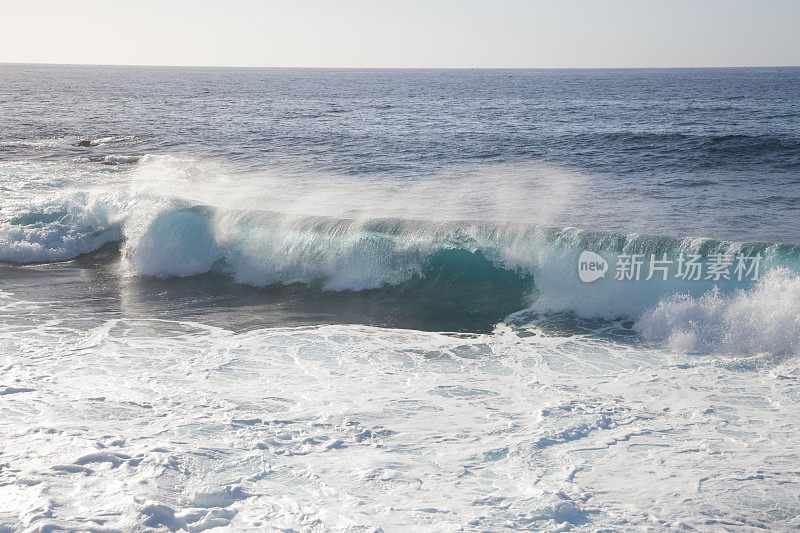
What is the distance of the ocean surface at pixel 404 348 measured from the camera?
17.7 feet

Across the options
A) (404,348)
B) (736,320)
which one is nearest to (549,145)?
(736,320)

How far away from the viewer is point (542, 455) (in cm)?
606

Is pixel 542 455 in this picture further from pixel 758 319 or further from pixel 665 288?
pixel 665 288

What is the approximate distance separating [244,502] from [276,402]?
197 cm
